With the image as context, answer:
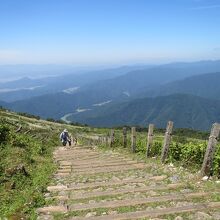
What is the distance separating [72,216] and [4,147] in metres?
Result: 13.1

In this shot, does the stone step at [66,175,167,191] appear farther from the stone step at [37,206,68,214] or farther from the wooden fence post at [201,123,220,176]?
the stone step at [37,206,68,214]

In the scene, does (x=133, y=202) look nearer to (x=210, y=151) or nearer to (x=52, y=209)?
(x=52, y=209)

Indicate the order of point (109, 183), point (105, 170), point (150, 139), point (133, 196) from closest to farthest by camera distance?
1. point (133, 196)
2. point (109, 183)
3. point (105, 170)
4. point (150, 139)

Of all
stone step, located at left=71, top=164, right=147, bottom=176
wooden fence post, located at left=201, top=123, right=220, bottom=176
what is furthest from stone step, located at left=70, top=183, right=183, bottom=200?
stone step, located at left=71, top=164, right=147, bottom=176

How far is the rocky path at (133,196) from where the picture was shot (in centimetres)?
966

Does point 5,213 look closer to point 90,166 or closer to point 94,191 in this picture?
point 94,191

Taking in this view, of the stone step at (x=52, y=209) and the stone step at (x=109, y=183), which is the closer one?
the stone step at (x=52, y=209)

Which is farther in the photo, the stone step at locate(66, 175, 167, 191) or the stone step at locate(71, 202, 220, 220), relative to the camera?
the stone step at locate(66, 175, 167, 191)

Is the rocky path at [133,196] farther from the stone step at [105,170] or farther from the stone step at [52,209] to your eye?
the stone step at [105,170]

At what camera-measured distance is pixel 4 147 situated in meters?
22.0

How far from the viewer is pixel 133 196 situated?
11297mm

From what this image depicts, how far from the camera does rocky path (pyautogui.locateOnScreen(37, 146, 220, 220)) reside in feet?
31.7

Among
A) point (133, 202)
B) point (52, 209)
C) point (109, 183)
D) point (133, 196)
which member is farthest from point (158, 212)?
point (109, 183)

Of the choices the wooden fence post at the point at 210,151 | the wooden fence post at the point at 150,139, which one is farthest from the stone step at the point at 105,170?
the wooden fence post at the point at 210,151
